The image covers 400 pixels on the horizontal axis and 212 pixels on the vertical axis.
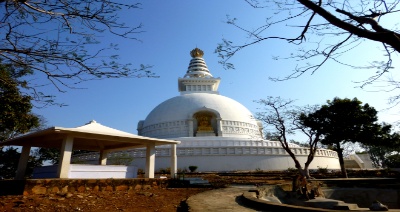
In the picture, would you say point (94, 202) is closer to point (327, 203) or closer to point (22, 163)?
point (22, 163)

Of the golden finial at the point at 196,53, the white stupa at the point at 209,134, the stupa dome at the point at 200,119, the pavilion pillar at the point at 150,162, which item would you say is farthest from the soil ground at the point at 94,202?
the golden finial at the point at 196,53

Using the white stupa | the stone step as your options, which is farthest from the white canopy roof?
the white stupa

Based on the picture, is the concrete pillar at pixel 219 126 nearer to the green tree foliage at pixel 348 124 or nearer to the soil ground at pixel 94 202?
the green tree foliage at pixel 348 124

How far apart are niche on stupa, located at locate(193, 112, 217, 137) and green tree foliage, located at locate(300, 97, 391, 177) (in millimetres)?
13479

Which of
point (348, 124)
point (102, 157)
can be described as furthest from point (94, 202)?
point (348, 124)

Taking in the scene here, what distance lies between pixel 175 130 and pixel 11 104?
20.0 meters

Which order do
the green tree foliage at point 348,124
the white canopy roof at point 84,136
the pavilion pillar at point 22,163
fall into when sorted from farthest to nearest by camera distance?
the green tree foliage at point 348,124
the pavilion pillar at point 22,163
the white canopy roof at point 84,136

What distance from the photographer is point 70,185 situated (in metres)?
8.35

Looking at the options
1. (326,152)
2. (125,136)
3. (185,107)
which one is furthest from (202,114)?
(125,136)

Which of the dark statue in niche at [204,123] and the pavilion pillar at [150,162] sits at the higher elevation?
the dark statue in niche at [204,123]

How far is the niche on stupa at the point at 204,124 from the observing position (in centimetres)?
3315

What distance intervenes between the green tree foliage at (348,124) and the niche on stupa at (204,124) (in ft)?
44.2

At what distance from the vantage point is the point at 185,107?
34.5m

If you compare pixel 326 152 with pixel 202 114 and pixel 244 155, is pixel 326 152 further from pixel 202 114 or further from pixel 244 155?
pixel 202 114
